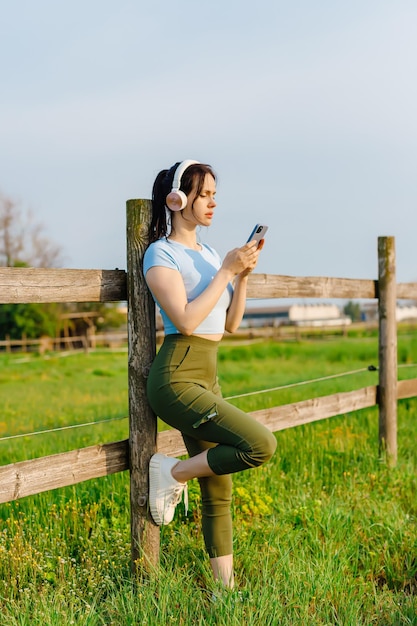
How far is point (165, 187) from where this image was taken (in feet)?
11.7

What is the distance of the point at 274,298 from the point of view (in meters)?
4.95

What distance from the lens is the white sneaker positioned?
3646 mm

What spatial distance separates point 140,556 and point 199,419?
0.90 m

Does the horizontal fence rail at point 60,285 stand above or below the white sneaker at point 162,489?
above

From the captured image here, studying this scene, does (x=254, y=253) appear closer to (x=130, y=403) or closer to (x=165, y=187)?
(x=165, y=187)

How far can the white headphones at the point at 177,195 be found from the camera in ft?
11.2

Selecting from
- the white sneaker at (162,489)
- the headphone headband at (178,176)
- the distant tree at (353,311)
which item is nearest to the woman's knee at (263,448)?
the white sneaker at (162,489)

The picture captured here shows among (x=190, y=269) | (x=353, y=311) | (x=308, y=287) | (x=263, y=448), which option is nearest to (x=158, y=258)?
(x=190, y=269)

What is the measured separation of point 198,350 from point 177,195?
0.70 metres

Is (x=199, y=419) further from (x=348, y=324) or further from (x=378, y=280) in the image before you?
(x=348, y=324)

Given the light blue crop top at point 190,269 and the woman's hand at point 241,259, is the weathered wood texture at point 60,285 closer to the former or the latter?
the light blue crop top at point 190,269

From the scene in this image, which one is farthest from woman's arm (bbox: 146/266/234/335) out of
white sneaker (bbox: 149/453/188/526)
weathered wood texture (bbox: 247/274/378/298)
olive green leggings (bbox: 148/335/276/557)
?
weathered wood texture (bbox: 247/274/378/298)

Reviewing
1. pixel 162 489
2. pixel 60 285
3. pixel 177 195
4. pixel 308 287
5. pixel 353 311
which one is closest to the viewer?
pixel 177 195

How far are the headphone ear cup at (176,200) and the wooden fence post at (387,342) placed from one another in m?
3.33
